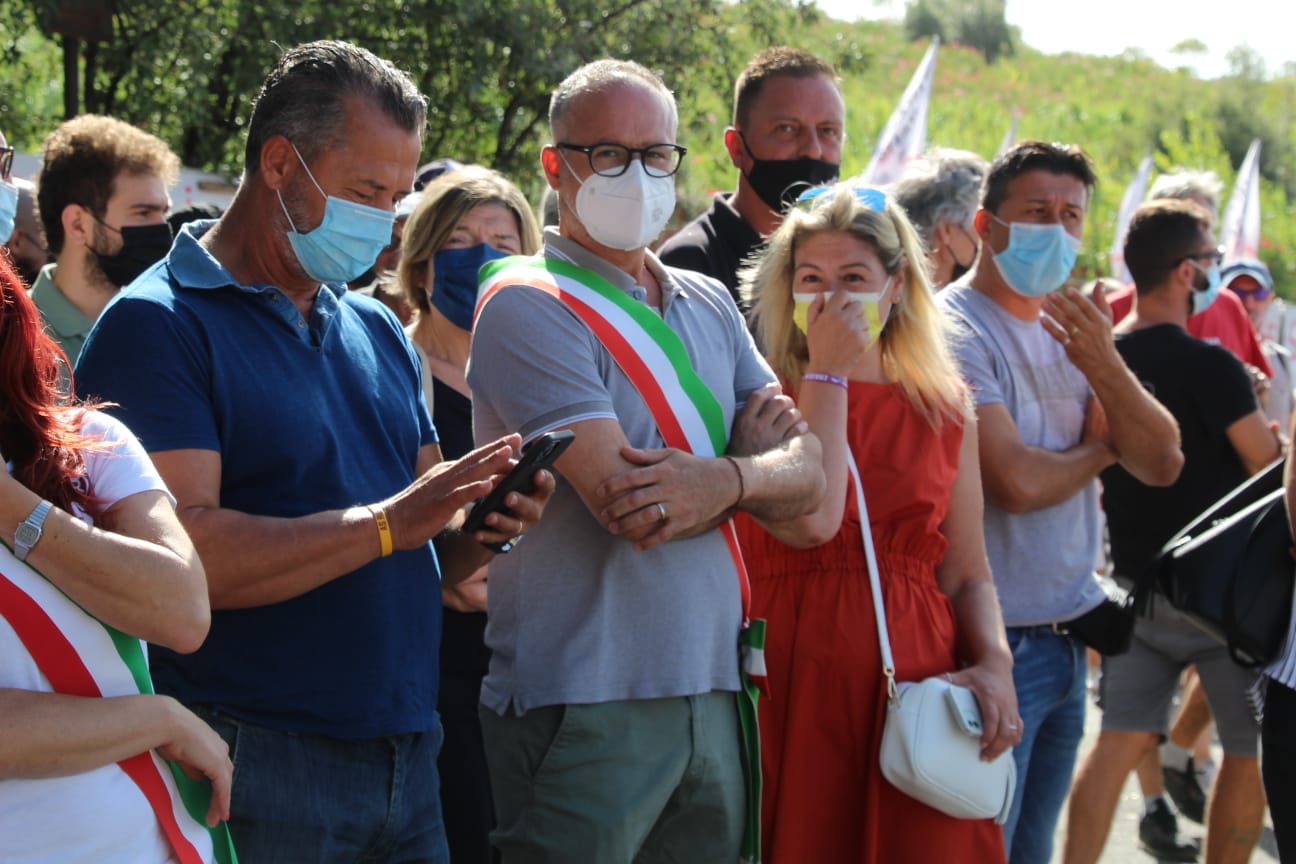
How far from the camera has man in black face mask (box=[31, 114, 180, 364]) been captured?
12.8 ft

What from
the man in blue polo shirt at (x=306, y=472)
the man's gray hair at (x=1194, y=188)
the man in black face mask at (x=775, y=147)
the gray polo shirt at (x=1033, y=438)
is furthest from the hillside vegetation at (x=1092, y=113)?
the man in blue polo shirt at (x=306, y=472)

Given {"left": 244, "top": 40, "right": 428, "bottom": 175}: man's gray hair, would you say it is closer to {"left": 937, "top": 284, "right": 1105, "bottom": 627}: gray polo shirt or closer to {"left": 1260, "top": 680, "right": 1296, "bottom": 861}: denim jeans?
{"left": 937, "top": 284, "right": 1105, "bottom": 627}: gray polo shirt

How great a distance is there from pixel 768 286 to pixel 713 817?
136 cm

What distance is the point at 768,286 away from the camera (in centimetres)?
347

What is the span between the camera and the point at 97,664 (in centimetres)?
185

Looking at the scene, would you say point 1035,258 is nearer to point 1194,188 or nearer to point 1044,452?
point 1044,452

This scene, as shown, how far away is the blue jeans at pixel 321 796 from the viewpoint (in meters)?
2.31

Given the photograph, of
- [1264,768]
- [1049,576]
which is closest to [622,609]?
[1049,576]

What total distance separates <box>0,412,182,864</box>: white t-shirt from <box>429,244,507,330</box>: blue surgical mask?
2.00 m

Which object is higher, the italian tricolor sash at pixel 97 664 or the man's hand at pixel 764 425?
the man's hand at pixel 764 425

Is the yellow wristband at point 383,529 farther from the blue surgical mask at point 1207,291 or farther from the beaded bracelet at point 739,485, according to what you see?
the blue surgical mask at point 1207,291

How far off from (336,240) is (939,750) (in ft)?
5.52

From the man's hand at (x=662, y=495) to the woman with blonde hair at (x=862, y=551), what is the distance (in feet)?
1.17

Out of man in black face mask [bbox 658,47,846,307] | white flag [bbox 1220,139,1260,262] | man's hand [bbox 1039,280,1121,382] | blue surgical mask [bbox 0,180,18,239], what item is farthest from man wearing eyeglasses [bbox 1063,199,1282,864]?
white flag [bbox 1220,139,1260,262]
